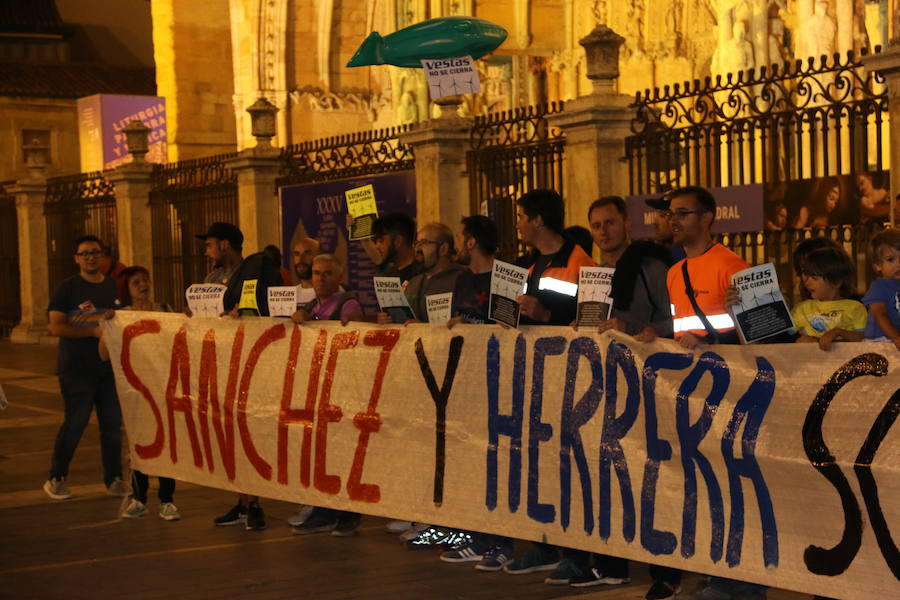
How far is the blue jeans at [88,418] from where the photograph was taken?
31.1ft

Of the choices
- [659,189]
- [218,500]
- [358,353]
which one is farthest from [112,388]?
[659,189]

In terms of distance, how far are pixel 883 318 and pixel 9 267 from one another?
23.9m

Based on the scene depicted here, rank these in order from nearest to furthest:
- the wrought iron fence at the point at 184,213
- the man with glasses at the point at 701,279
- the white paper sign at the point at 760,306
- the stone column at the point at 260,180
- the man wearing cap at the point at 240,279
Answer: the white paper sign at the point at 760,306
the man with glasses at the point at 701,279
the man wearing cap at the point at 240,279
the stone column at the point at 260,180
the wrought iron fence at the point at 184,213

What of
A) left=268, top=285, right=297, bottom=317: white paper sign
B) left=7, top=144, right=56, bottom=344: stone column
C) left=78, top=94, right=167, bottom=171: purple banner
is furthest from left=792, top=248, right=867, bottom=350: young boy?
left=78, top=94, right=167, bottom=171: purple banner

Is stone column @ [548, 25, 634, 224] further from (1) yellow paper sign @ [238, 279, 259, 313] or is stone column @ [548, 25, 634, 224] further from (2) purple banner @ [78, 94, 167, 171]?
(2) purple banner @ [78, 94, 167, 171]

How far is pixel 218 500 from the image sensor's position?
938 centimetres

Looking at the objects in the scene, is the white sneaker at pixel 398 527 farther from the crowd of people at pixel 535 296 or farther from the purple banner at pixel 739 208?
the purple banner at pixel 739 208

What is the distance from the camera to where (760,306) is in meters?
5.81

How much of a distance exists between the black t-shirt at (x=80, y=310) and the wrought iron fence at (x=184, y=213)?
988 cm

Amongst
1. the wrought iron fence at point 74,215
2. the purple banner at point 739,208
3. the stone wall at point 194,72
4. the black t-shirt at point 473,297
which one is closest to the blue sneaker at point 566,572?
the black t-shirt at point 473,297

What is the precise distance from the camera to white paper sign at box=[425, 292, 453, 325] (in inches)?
287

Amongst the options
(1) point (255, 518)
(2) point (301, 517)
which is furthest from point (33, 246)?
(2) point (301, 517)

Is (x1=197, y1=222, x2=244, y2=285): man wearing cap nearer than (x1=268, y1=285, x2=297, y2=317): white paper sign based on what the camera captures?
No

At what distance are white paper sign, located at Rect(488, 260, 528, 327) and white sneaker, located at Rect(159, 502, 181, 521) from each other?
2880mm
